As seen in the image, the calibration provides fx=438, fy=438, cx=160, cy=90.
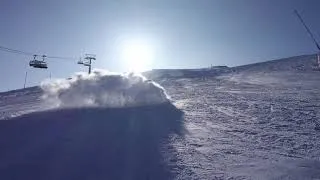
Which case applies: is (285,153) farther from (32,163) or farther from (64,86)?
(64,86)

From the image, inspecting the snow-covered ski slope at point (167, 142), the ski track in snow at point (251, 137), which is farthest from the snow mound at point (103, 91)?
the ski track in snow at point (251, 137)

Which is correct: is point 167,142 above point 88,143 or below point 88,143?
above

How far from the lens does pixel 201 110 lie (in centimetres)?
2750

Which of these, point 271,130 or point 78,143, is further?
point 271,130

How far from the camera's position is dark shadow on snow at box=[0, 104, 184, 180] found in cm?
1503

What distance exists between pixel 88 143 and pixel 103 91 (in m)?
9.92

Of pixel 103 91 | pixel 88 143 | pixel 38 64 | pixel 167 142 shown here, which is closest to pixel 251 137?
pixel 167 142

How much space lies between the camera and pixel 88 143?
59.7 feet

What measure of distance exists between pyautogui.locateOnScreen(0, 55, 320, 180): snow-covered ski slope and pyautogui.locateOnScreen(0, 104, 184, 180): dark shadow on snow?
0.03 meters

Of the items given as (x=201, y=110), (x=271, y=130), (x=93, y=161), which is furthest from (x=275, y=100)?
(x=93, y=161)

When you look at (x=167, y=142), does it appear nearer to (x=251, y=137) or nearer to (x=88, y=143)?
(x=88, y=143)

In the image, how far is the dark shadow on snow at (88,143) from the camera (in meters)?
15.0

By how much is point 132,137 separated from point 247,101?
13886 mm

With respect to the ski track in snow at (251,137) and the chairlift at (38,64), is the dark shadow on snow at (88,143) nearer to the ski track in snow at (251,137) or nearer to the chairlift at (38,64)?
the ski track in snow at (251,137)
